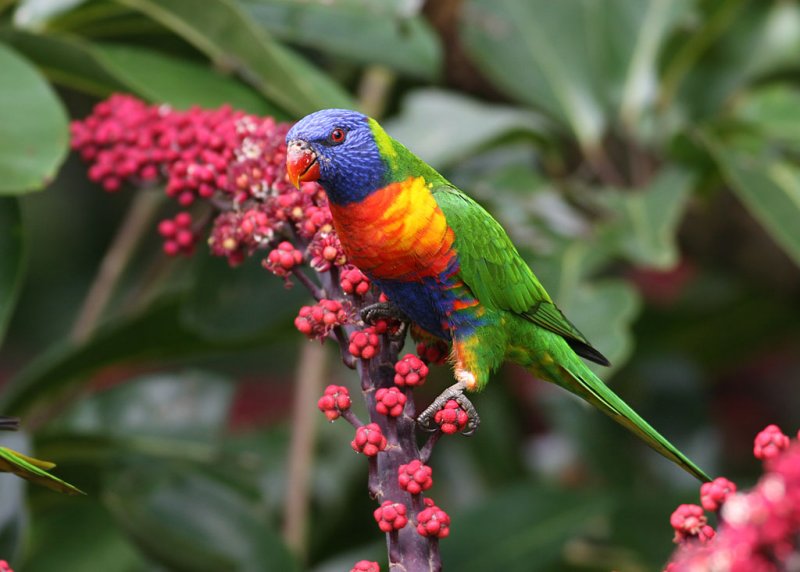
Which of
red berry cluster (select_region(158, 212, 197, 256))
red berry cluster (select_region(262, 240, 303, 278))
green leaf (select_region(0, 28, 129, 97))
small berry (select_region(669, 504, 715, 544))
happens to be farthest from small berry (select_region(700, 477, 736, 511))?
green leaf (select_region(0, 28, 129, 97))

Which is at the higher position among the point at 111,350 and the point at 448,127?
the point at 448,127

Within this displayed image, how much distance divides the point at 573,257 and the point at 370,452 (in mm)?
1107

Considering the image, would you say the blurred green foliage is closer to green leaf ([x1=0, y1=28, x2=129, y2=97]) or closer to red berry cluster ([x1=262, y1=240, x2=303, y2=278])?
green leaf ([x1=0, y1=28, x2=129, y2=97])

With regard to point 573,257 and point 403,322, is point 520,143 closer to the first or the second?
point 573,257

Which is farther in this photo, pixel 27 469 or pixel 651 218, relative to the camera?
pixel 651 218

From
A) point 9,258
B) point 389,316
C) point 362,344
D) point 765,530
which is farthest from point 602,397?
point 9,258

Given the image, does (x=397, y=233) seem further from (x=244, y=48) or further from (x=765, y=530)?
(x=765, y=530)

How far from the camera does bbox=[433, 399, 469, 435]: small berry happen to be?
1361 mm

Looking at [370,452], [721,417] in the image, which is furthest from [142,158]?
[721,417]

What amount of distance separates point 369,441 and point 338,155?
1.64 feet

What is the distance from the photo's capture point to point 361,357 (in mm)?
1371

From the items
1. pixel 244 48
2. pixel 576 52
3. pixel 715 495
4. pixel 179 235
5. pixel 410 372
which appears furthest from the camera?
pixel 576 52

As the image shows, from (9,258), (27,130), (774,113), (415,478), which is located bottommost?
(415,478)

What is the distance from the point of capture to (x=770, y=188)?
215 cm
